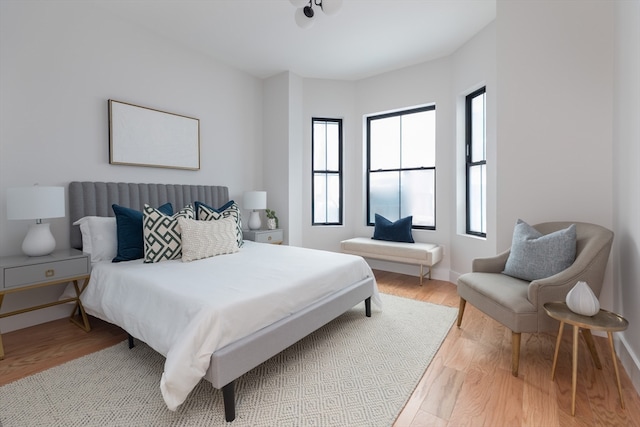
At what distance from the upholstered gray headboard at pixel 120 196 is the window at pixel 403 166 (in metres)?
2.56

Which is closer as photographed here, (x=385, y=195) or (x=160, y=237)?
(x=160, y=237)

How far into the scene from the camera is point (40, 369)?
6.31 feet

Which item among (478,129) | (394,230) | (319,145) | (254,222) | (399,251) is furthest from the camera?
(319,145)

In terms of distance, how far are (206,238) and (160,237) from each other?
14.3 inches

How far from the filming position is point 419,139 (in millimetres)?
4344

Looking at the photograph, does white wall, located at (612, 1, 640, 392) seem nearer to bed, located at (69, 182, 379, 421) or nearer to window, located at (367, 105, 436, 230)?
bed, located at (69, 182, 379, 421)

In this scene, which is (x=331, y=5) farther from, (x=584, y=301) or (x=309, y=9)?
(x=584, y=301)

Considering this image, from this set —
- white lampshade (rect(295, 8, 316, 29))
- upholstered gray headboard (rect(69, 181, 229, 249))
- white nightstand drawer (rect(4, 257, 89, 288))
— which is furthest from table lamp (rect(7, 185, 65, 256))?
white lampshade (rect(295, 8, 316, 29))

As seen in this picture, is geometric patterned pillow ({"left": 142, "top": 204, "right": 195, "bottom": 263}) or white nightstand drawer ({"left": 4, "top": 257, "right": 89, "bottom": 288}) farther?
geometric patterned pillow ({"left": 142, "top": 204, "right": 195, "bottom": 263})

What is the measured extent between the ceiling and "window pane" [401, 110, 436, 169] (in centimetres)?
77

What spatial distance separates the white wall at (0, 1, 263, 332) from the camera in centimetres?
240

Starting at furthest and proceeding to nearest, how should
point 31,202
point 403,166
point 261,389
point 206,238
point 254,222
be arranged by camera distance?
point 403,166, point 254,222, point 206,238, point 31,202, point 261,389

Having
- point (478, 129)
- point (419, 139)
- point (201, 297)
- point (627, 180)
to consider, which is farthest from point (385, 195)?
point (201, 297)

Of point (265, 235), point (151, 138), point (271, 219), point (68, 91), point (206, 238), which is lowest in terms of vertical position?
point (265, 235)
